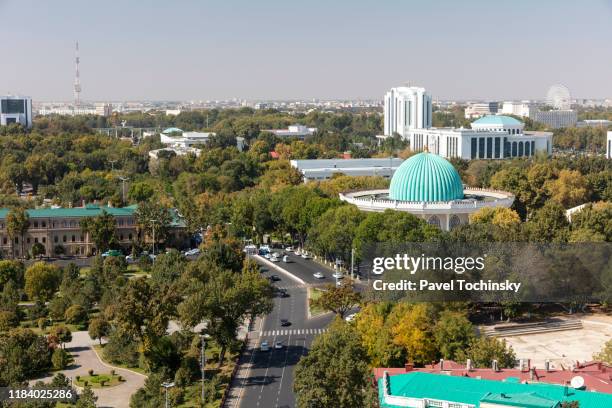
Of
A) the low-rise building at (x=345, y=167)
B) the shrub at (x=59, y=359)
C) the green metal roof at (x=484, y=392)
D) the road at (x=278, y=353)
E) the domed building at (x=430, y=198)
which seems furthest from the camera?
the low-rise building at (x=345, y=167)

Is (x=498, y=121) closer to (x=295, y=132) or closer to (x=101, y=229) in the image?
(x=295, y=132)

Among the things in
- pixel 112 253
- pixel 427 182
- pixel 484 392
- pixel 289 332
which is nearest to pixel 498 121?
pixel 427 182

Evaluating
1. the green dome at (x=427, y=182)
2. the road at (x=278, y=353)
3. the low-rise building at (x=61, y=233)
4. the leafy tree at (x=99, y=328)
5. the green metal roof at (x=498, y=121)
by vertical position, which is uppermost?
the green metal roof at (x=498, y=121)

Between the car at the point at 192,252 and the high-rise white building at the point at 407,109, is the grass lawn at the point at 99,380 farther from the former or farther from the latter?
the high-rise white building at the point at 407,109

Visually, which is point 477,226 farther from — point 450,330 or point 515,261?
point 450,330

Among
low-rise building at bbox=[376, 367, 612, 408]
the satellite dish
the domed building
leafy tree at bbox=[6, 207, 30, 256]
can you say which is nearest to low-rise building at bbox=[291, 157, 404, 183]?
the domed building

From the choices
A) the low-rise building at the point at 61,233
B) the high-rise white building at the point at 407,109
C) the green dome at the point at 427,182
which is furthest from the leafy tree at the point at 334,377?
the high-rise white building at the point at 407,109

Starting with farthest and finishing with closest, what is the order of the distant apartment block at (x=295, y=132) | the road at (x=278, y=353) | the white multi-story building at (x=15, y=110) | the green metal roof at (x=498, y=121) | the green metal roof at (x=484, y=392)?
the white multi-story building at (x=15, y=110) < the distant apartment block at (x=295, y=132) < the green metal roof at (x=498, y=121) < the road at (x=278, y=353) < the green metal roof at (x=484, y=392)

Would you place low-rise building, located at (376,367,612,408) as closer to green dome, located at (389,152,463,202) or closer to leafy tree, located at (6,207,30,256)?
green dome, located at (389,152,463,202)
